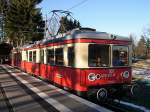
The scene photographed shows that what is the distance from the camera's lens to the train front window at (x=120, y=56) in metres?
13.8

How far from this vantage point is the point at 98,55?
43.7 ft

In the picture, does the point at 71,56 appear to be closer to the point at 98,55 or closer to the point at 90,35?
the point at 98,55

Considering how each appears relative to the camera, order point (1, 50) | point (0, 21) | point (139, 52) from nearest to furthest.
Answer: point (1, 50) < point (0, 21) < point (139, 52)

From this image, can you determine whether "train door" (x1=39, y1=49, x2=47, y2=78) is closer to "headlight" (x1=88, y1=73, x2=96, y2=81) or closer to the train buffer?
the train buffer

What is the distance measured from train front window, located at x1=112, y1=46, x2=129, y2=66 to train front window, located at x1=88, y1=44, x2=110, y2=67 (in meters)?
0.38

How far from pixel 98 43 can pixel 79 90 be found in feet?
6.62

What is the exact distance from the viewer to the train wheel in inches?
510

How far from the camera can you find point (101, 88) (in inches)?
514

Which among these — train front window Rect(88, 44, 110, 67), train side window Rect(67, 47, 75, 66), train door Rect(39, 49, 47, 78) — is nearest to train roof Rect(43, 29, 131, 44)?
train front window Rect(88, 44, 110, 67)

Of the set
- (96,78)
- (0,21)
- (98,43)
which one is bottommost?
(96,78)

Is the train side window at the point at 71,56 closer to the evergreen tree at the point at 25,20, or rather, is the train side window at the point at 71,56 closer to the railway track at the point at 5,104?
the railway track at the point at 5,104

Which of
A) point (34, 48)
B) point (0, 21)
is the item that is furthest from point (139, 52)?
point (34, 48)

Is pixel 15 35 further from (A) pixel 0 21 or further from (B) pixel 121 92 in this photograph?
(B) pixel 121 92

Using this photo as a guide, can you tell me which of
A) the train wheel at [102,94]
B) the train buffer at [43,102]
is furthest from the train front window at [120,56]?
the train buffer at [43,102]
